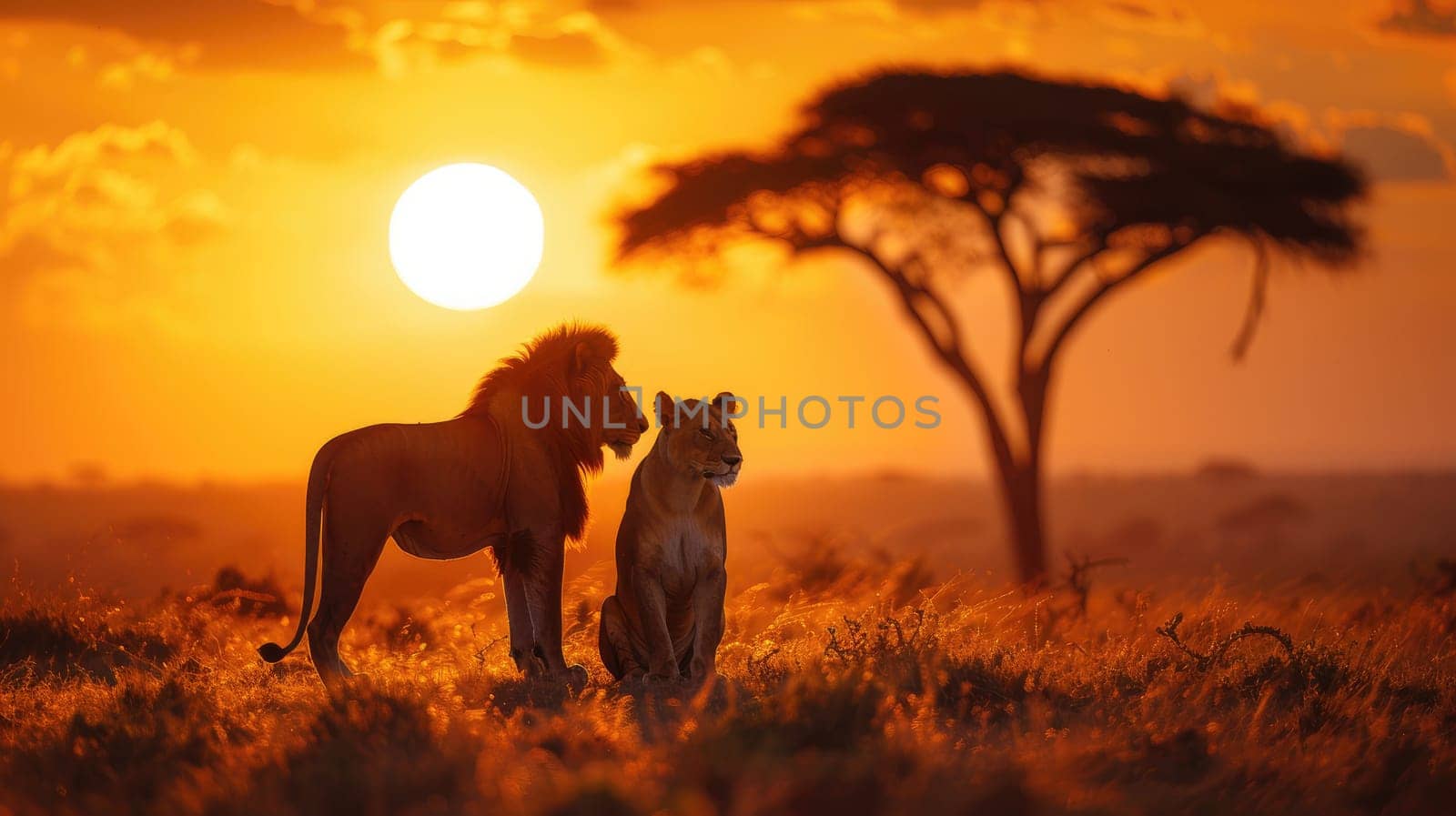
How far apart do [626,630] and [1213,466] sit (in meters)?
50.3

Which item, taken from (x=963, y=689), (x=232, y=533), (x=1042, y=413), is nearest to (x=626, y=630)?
(x=963, y=689)

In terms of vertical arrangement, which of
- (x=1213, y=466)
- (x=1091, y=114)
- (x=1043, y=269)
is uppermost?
(x=1091, y=114)

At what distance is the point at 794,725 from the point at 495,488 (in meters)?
2.41

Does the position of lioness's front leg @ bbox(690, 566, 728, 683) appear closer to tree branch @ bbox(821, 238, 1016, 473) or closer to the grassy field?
the grassy field

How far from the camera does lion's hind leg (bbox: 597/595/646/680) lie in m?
9.36

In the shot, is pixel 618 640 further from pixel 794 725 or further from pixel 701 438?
pixel 794 725

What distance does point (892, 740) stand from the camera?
760 cm

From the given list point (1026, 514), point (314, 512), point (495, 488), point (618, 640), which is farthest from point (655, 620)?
point (1026, 514)

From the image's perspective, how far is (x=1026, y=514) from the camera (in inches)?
755

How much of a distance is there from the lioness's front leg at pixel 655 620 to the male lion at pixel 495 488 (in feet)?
1.58

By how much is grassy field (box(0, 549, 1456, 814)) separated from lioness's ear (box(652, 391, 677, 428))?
1361 millimetres

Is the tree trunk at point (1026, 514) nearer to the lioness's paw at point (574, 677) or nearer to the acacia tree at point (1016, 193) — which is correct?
the acacia tree at point (1016, 193)

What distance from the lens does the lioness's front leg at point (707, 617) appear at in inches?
358

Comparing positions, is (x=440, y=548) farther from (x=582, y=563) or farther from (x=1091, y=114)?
(x=582, y=563)
